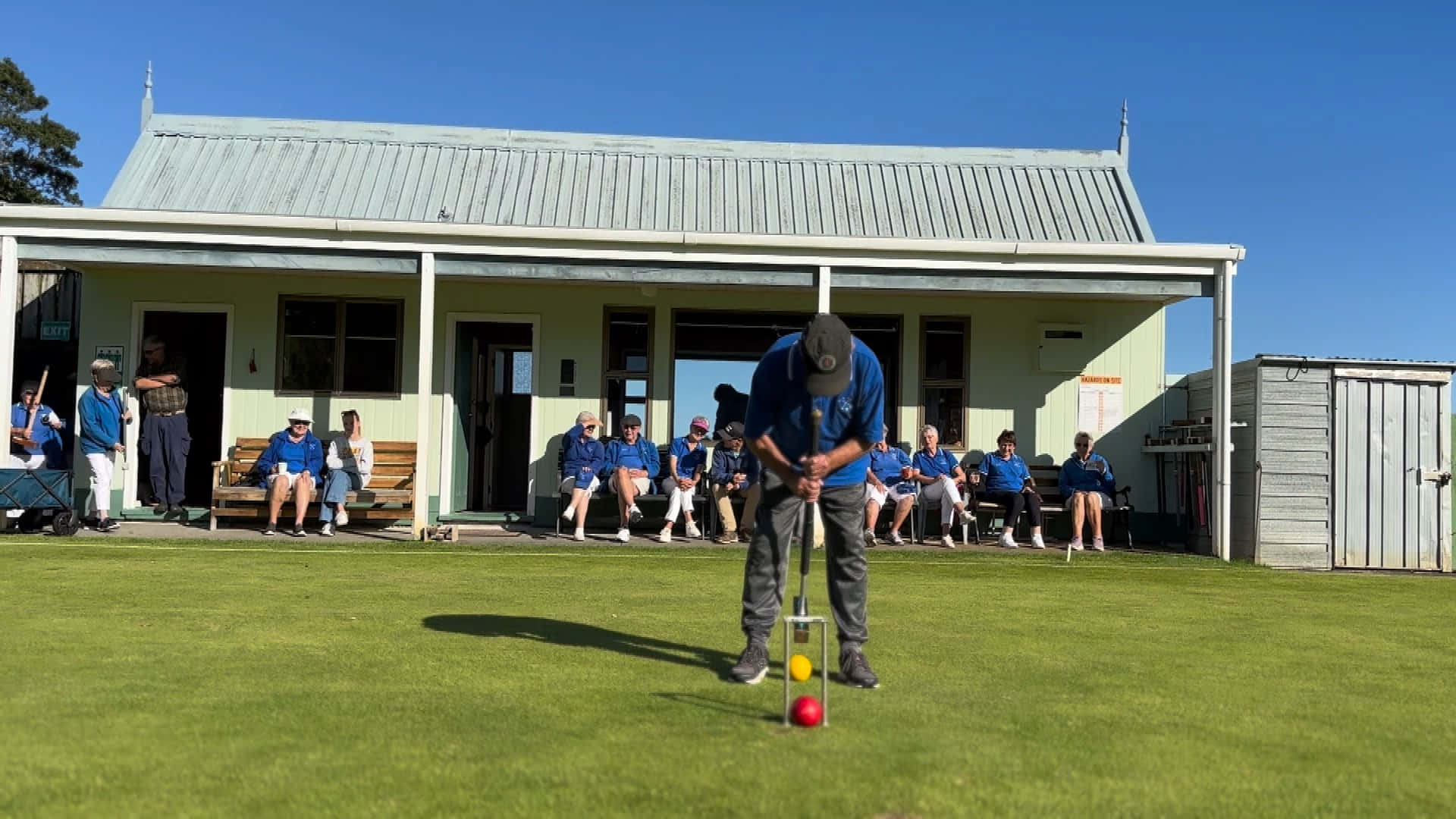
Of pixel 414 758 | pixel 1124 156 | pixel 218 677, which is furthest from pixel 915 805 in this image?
pixel 1124 156

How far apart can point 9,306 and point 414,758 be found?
1005 cm

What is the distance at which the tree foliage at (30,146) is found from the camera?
40.0 m

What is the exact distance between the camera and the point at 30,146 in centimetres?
4047

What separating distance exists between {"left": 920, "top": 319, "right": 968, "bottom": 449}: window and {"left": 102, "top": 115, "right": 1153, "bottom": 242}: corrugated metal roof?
1195 mm

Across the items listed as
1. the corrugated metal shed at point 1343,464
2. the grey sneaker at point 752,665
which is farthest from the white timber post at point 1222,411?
the grey sneaker at point 752,665

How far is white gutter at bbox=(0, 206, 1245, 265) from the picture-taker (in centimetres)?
1176

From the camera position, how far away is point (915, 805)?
3.19 m

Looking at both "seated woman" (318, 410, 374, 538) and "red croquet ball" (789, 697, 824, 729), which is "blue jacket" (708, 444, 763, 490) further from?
"red croquet ball" (789, 697, 824, 729)

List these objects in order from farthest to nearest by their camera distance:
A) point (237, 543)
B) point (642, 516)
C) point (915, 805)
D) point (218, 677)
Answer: point (642, 516) → point (237, 543) → point (218, 677) → point (915, 805)

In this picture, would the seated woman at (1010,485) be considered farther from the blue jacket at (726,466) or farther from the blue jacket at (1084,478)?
the blue jacket at (726,466)

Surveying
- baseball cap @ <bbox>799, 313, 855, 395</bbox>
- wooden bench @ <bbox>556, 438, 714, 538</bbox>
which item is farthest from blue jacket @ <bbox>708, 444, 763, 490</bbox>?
baseball cap @ <bbox>799, 313, 855, 395</bbox>

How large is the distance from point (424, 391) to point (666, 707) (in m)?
8.21

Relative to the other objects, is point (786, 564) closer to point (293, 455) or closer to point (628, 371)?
point (293, 455)

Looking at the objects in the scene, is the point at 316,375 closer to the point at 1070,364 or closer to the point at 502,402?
the point at 502,402
